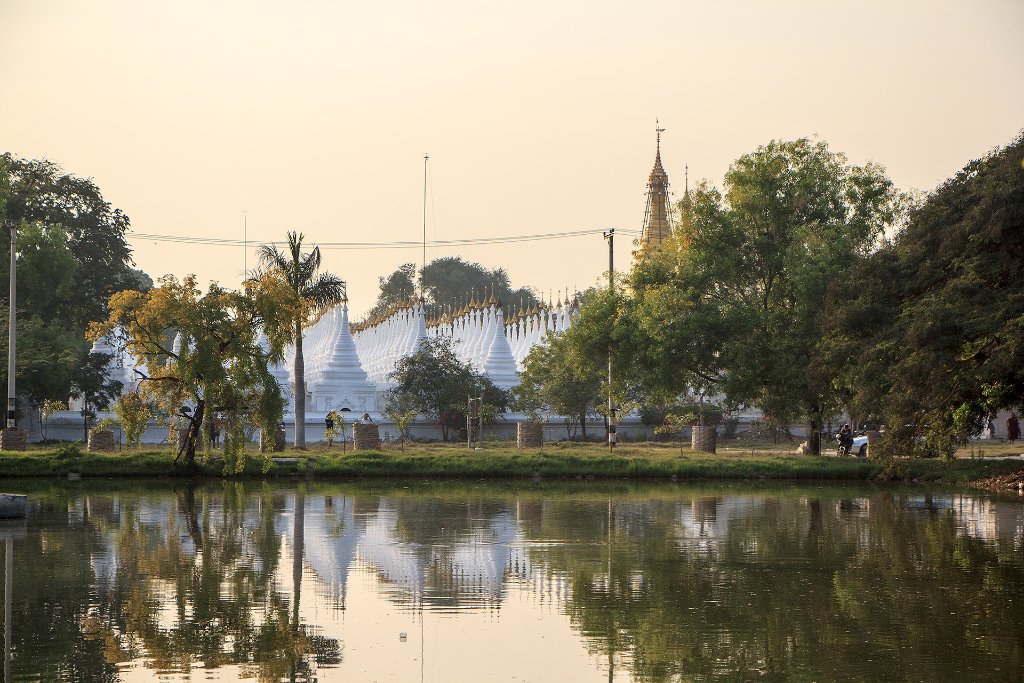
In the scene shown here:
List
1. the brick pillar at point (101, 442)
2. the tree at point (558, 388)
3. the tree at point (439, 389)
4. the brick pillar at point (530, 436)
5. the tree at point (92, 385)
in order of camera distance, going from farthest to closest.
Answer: the tree at point (439, 389), the tree at point (558, 388), the tree at point (92, 385), the brick pillar at point (530, 436), the brick pillar at point (101, 442)

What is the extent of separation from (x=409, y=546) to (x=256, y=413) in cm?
1479

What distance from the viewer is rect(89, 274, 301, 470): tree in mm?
34125

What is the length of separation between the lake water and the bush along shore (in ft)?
24.9

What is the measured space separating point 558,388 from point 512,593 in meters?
35.8

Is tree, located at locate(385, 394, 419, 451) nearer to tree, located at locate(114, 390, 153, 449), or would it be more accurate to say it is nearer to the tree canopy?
the tree canopy

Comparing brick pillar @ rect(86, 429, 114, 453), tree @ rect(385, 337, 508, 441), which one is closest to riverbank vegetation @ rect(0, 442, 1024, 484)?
brick pillar @ rect(86, 429, 114, 453)

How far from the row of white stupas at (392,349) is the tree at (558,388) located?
1.75 meters

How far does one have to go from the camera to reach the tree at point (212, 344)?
34.1 metres

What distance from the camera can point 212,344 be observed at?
34.4 m

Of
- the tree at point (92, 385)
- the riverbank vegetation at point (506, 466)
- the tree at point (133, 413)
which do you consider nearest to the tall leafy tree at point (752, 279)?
the riverbank vegetation at point (506, 466)

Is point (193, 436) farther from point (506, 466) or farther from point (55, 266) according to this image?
point (55, 266)

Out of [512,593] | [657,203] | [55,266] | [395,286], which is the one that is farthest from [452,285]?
[512,593]

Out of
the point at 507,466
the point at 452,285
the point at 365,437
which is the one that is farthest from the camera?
the point at 452,285

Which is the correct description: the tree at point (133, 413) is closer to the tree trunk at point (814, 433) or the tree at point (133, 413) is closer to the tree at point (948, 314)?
the tree at point (948, 314)
